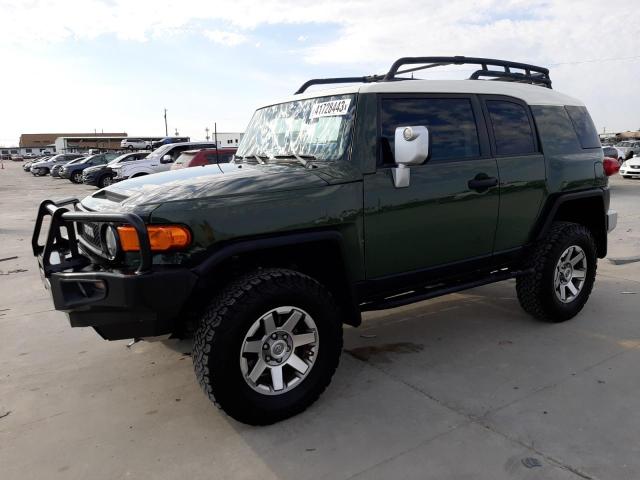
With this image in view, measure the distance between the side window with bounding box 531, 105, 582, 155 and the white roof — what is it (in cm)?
7

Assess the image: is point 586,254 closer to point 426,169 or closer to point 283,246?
point 426,169

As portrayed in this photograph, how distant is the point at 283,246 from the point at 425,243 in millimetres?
1068

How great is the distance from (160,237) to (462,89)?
2.39 m

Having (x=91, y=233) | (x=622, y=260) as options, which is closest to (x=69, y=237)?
(x=91, y=233)

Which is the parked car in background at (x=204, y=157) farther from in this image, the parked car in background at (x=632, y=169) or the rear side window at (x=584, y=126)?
the parked car in background at (x=632, y=169)

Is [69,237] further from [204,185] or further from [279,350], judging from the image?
[279,350]

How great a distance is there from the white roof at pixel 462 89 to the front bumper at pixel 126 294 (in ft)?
5.41

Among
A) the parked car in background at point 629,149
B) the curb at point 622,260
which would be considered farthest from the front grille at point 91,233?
the parked car in background at point 629,149

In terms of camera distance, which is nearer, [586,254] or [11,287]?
[586,254]

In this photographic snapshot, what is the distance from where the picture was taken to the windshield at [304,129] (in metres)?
3.29

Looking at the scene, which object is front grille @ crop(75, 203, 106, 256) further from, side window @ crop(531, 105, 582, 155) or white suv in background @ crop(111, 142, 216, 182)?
white suv in background @ crop(111, 142, 216, 182)

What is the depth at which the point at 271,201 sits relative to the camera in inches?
112

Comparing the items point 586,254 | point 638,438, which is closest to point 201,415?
point 638,438

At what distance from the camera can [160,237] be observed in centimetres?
262
